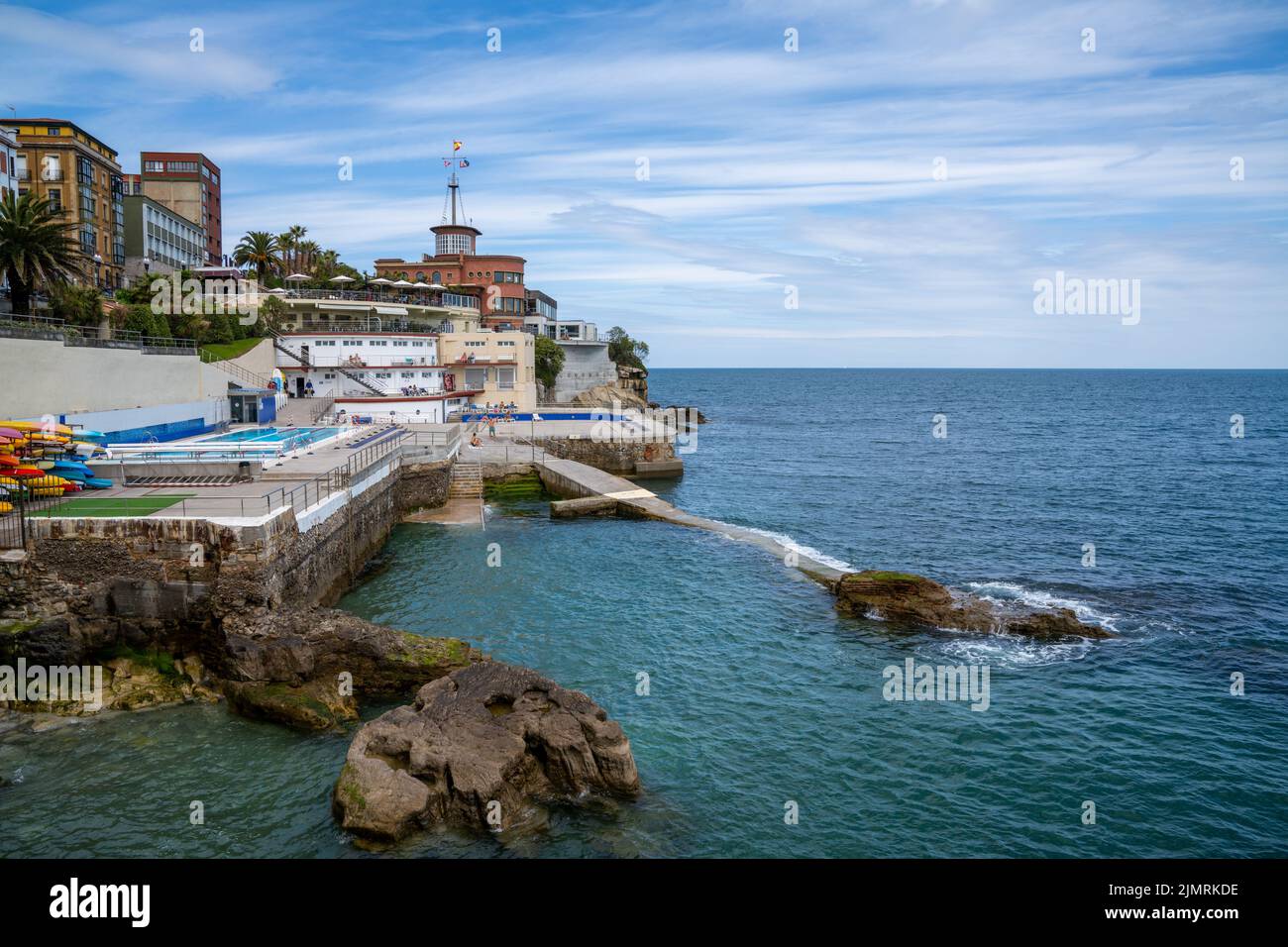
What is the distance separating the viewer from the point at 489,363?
244 feet

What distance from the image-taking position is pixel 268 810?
1556 centimetres

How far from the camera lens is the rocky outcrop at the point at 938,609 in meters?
25.9

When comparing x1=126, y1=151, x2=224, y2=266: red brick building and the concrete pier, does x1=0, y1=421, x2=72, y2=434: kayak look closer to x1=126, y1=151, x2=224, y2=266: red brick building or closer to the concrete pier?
the concrete pier

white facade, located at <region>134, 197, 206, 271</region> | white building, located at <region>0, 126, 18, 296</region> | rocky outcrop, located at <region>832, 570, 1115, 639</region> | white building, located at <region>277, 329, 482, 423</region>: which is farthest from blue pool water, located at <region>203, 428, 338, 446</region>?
white facade, located at <region>134, 197, 206, 271</region>

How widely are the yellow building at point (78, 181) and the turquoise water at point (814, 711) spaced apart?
157ft

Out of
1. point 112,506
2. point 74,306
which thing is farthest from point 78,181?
point 112,506

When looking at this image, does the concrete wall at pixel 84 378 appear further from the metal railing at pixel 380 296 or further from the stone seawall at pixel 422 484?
the metal railing at pixel 380 296

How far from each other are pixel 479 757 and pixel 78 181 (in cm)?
7322

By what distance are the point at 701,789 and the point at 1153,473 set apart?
195 feet

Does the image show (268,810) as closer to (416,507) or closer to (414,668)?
(414,668)

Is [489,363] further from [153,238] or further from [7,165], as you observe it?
[7,165]

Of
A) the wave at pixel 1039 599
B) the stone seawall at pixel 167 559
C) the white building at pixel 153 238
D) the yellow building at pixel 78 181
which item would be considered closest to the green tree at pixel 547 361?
the white building at pixel 153 238

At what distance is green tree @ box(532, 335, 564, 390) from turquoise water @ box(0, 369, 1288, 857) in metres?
51.3

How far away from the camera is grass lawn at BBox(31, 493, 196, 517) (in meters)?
23.0
